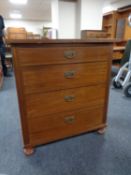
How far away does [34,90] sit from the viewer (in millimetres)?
979

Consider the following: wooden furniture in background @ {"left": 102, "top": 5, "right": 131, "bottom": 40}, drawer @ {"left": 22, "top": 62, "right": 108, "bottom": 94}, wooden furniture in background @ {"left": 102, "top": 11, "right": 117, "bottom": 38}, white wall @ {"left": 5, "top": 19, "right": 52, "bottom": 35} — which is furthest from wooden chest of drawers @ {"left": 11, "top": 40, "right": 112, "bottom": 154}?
white wall @ {"left": 5, "top": 19, "right": 52, "bottom": 35}

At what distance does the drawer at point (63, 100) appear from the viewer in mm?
1016

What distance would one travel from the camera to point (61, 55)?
98cm

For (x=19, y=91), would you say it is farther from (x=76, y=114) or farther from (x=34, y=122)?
(x=76, y=114)

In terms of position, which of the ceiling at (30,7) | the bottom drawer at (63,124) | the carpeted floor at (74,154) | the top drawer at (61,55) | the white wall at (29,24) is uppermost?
the ceiling at (30,7)

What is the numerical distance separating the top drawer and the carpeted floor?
0.72m

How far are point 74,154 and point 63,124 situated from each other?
0.81 ft

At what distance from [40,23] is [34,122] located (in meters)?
10.6

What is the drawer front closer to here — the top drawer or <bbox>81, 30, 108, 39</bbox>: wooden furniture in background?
the top drawer

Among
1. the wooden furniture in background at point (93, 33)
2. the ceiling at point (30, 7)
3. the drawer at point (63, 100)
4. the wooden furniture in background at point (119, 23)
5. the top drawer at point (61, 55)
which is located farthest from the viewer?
the ceiling at point (30, 7)

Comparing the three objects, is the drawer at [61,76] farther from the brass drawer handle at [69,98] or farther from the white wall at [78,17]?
the white wall at [78,17]

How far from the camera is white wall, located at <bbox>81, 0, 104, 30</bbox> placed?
3687 millimetres

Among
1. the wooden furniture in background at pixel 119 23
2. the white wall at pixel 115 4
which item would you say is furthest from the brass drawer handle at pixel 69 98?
the white wall at pixel 115 4

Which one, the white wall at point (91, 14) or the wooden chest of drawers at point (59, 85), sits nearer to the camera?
the wooden chest of drawers at point (59, 85)
